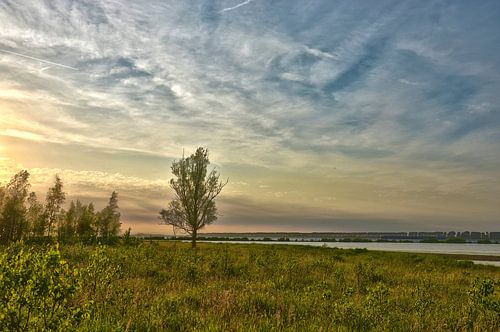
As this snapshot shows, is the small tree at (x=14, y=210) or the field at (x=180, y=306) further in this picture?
the small tree at (x=14, y=210)

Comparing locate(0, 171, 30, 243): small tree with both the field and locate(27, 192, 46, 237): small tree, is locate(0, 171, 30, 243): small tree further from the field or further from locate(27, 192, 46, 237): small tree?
the field

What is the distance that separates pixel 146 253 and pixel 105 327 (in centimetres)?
1283

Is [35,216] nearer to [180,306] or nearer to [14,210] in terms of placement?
[14,210]

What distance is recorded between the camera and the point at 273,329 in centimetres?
611

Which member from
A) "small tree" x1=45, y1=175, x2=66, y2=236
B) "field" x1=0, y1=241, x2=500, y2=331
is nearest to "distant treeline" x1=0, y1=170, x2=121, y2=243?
"small tree" x1=45, y1=175, x2=66, y2=236

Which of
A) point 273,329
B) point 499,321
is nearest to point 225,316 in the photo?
point 273,329

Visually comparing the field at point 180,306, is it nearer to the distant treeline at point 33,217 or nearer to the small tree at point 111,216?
the distant treeline at point 33,217

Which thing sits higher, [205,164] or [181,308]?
[205,164]

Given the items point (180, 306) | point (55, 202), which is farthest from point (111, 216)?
point (180, 306)

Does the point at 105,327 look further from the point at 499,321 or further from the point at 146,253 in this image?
the point at 146,253

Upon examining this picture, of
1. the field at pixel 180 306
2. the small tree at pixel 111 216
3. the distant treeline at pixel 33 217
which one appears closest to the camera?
the field at pixel 180 306

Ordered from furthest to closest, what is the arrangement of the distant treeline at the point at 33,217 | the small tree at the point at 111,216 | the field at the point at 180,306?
1. the small tree at the point at 111,216
2. the distant treeline at the point at 33,217
3. the field at the point at 180,306

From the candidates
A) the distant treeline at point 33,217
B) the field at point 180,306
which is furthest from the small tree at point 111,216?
the field at point 180,306

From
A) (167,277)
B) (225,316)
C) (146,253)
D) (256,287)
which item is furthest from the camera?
(146,253)
